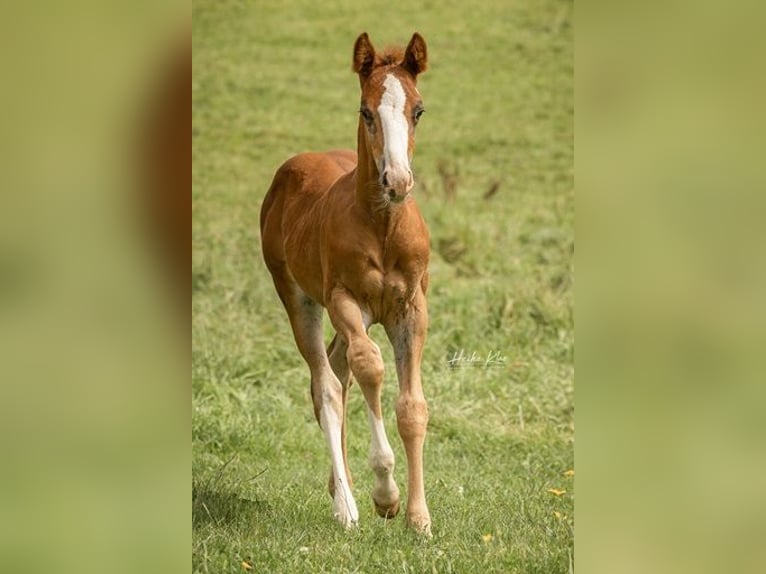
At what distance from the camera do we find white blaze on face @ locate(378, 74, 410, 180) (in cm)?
433

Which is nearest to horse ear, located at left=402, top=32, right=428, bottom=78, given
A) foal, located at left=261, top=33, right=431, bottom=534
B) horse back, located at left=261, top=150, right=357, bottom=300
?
foal, located at left=261, top=33, right=431, bottom=534

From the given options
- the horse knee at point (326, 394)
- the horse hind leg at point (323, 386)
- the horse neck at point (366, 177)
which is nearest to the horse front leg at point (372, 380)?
the horse hind leg at point (323, 386)

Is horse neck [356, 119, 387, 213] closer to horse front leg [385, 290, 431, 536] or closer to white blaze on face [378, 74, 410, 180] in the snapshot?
white blaze on face [378, 74, 410, 180]

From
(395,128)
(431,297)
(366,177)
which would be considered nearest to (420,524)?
(366,177)

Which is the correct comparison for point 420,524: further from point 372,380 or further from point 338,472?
point 372,380

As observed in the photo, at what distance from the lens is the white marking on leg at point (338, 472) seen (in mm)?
4906

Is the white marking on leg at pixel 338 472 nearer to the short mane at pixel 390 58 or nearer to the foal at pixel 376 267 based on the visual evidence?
the foal at pixel 376 267

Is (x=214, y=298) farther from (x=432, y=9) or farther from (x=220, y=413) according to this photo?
(x=432, y=9)

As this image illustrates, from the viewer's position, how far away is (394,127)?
438cm

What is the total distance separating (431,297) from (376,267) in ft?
8.27

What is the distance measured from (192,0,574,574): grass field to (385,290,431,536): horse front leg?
100 mm
